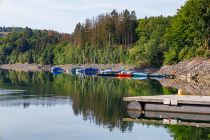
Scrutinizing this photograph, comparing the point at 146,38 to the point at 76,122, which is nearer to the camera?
the point at 76,122

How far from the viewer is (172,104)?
4956cm

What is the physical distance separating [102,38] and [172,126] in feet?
466

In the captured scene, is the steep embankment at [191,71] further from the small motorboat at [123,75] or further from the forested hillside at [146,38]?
the small motorboat at [123,75]

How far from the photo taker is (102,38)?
18512cm

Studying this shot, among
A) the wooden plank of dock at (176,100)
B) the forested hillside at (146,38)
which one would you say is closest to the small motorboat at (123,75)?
the forested hillside at (146,38)

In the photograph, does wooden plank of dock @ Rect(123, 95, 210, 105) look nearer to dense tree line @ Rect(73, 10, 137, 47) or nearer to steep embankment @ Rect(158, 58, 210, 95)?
steep embankment @ Rect(158, 58, 210, 95)

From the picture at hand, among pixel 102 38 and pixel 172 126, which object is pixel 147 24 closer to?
pixel 102 38

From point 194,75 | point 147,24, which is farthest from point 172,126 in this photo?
Answer: point 147,24

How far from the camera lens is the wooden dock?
4869cm

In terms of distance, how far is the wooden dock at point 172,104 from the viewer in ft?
160

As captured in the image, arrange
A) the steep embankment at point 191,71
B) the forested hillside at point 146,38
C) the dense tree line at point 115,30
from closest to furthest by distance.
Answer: the steep embankment at point 191,71, the forested hillside at point 146,38, the dense tree line at point 115,30

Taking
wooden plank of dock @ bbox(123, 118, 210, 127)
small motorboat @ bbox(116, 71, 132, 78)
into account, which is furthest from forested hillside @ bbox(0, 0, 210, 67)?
wooden plank of dock @ bbox(123, 118, 210, 127)

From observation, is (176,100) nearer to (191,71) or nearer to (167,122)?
(167,122)

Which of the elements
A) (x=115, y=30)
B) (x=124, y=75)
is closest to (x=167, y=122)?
(x=124, y=75)
